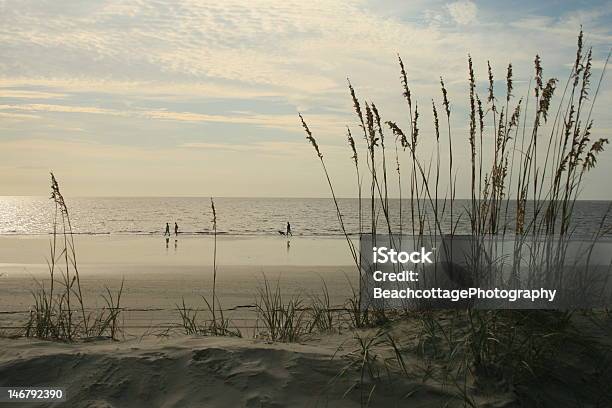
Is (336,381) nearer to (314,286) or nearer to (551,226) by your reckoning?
(551,226)

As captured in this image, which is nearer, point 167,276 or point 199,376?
point 199,376

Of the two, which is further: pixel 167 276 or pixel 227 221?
pixel 227 221

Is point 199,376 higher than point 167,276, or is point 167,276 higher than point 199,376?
point 199,376

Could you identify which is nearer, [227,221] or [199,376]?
[199,376]

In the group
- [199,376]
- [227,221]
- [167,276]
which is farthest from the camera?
[227,221]

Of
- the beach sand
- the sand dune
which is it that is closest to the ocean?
the sand dune

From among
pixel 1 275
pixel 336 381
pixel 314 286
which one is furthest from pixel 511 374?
pixel 1 275

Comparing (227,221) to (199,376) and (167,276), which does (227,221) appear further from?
(199,376)

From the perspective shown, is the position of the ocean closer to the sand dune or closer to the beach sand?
the sand dune

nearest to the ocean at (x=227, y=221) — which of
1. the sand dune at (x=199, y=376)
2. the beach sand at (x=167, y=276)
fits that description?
the sand dune at (x=199, y=376)

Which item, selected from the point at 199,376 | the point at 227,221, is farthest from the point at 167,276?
the point at 227,221

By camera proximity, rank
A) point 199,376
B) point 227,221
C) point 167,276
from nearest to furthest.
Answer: point 199,376
point 167,276
point 227,221

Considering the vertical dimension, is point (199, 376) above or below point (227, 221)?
above

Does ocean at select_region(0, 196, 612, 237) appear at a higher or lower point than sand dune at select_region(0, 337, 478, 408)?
lower
